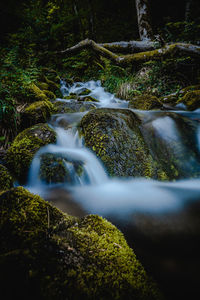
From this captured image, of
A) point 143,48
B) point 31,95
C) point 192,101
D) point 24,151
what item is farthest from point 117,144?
point 143,48

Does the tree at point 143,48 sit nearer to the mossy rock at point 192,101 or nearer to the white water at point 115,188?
the mossy rock at point 192,101

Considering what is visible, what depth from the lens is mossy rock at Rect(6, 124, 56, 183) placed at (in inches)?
111

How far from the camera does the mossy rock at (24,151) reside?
2808 millimetres

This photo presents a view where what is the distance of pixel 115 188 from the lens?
8.66ft

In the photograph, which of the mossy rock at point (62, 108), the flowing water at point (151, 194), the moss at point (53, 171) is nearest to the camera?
the flowing water at point (151, 194)

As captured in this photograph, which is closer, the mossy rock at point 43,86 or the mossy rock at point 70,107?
the mossy rock at point 70,107

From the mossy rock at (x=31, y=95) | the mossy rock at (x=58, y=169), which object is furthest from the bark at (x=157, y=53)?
the mossy rock at (x=58, y=169)

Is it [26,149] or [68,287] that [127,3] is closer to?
[26,149]

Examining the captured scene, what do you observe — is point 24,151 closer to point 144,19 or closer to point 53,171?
point 53,171

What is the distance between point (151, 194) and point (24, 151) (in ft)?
7.85

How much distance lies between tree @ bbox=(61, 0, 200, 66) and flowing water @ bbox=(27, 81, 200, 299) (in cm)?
353

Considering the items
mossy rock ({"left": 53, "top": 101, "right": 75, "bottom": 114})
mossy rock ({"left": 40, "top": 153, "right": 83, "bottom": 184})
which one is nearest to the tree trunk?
mossy rock ({"left": 53, "top": 101, "right": 75, "bottom": 114})

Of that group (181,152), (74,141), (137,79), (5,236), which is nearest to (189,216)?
(181,152)

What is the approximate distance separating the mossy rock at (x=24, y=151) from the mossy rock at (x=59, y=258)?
1.90 metres
